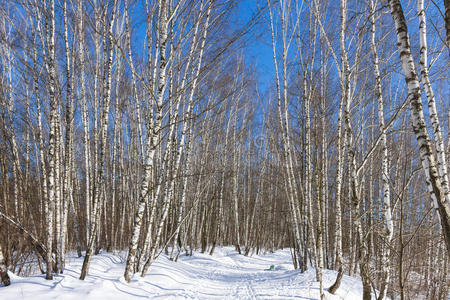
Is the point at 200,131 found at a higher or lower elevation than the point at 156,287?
higher

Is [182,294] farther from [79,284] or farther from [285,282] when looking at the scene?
[285,282]

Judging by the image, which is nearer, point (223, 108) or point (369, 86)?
point (369, 86)

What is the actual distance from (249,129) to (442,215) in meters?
15.3

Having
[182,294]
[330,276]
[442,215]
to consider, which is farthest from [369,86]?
[182,294]

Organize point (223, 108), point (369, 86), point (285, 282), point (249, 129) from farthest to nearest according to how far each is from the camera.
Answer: point (249, 129)
point (223, 108)
point (369, 86)
point (285, 282)

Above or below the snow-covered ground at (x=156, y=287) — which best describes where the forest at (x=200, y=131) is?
above

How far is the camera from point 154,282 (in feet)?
18.6

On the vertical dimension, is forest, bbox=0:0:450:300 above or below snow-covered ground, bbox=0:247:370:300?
above

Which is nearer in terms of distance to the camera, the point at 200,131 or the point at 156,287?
the point at 156,287

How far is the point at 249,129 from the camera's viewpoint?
17.4 metres

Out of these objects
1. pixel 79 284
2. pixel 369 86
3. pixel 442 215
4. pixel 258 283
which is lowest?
pixel 258 283

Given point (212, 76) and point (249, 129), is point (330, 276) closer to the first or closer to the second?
point (212, 76)

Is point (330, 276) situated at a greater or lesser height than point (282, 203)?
lesser

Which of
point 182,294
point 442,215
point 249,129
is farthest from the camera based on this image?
point 249,129
